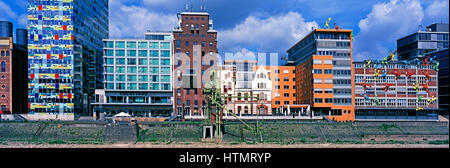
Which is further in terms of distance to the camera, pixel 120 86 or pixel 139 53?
pixel 139 53

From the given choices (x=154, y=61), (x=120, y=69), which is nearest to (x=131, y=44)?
(x=120, y=69)

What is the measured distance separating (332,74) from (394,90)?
547 inches

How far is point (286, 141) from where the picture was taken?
43688 millimetres

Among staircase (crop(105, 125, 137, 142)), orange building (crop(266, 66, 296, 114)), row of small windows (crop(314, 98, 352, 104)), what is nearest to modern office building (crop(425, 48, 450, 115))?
row of small windows (crop(314, 98, 352, 104))

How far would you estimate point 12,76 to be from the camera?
69375 millimetres

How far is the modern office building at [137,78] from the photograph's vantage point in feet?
212

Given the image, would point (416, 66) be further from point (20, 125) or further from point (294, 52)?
point (20, 125)

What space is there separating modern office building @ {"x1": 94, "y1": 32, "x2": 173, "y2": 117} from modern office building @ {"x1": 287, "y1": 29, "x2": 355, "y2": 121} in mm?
29679

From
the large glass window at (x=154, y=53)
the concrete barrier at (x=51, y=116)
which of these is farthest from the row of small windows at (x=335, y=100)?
the concrete barrier at (x=51, y=116)

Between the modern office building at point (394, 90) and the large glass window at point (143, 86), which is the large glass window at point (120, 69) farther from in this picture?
the modern office building at point (394, 90)

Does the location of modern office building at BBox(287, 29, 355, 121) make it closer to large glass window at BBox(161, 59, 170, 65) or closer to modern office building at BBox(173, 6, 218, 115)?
modern office building at BBox(173, 6, 218, 115)

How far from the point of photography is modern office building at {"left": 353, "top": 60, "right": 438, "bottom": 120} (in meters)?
67.3

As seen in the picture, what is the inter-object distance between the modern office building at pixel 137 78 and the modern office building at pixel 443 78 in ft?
189

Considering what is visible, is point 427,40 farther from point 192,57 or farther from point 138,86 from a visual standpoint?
point 138,86
